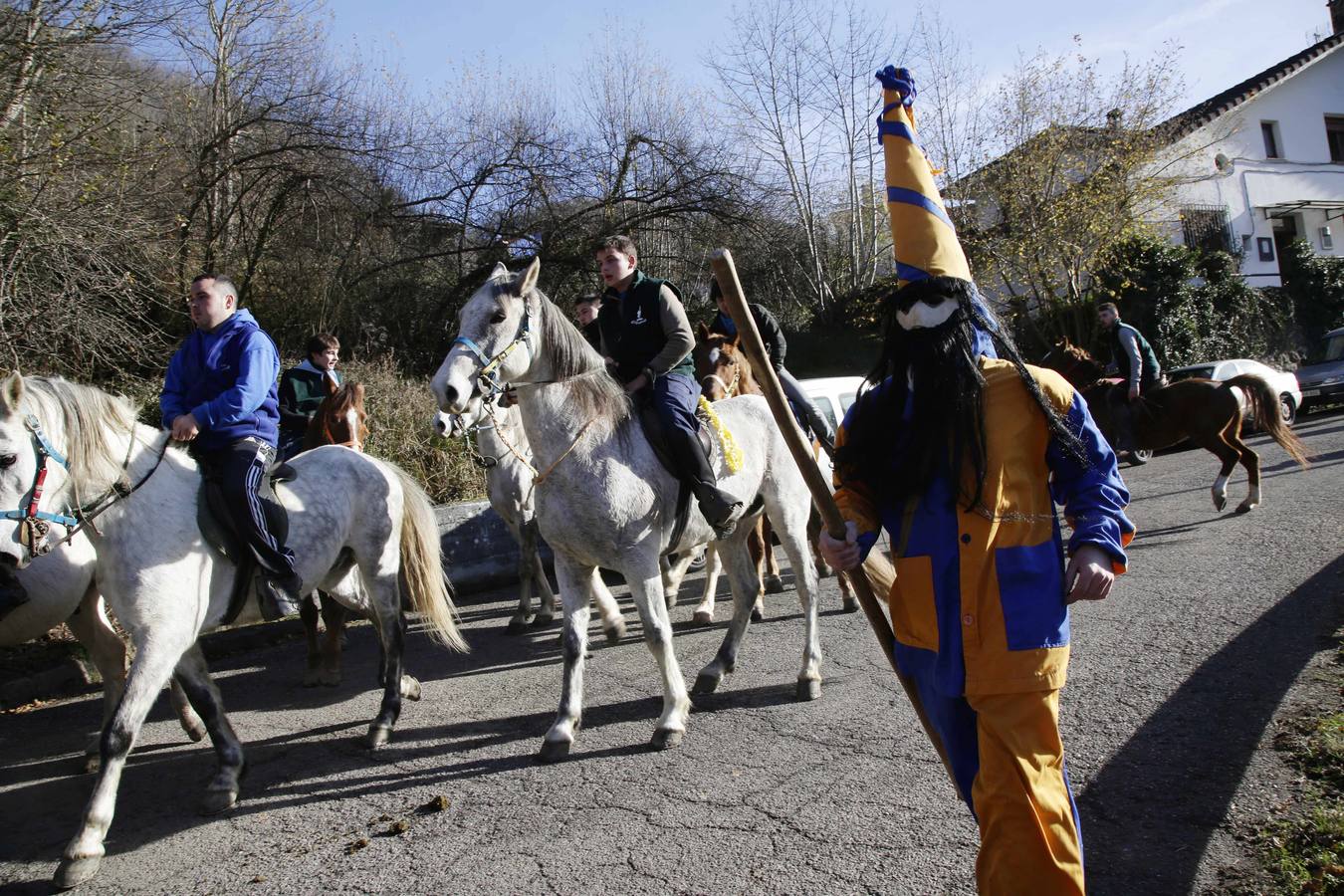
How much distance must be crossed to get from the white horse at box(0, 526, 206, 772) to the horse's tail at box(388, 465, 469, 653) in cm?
149

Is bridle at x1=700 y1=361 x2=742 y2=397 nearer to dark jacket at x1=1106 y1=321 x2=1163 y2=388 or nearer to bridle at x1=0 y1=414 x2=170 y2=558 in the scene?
bridle at x1=0 y1=414 x2=170 y2=558

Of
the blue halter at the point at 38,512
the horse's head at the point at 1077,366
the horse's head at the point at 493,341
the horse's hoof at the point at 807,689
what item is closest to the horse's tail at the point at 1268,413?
the horse's head at the point at 1077,366

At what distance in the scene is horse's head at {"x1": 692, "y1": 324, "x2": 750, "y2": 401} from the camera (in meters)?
8.02

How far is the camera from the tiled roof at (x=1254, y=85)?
102ft

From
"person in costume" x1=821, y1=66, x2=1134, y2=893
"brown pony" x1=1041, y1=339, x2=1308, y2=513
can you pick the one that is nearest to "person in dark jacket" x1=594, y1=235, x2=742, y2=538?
"person in costume" x1=821, y1=66, x2=1134, y2=893

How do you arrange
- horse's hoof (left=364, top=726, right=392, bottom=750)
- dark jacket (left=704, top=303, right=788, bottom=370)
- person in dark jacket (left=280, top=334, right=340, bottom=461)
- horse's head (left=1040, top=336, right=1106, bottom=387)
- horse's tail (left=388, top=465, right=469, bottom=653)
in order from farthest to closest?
horse's head (left=1040, top=336, right=1106, bottom=387), dark jacket (left=704, top=303, right=788, bottom=370), person in dark jacket (left=280, top=334, right=340, bottom=461), horse's tail (left=388, top=465, right=469, bottom=653), horse's hoof (left=364, top=726, right=392, bottom=750)

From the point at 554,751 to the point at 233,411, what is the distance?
2.41 m

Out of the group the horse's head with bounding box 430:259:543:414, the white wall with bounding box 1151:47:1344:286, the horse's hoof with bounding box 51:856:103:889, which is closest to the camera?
the horse's hoof with bounding box 51:856:103:889

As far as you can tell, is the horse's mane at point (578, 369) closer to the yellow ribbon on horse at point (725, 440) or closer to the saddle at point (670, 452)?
the saddle at point (670, 452)

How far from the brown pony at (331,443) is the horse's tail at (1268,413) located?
9.83 meters

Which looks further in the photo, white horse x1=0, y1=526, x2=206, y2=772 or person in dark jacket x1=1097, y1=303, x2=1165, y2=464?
person in dark jacket x1=1097, y1=303, x2=1165, y2=464

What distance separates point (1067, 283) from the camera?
2416 cm

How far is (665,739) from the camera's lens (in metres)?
4.77

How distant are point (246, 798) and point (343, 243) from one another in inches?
499
